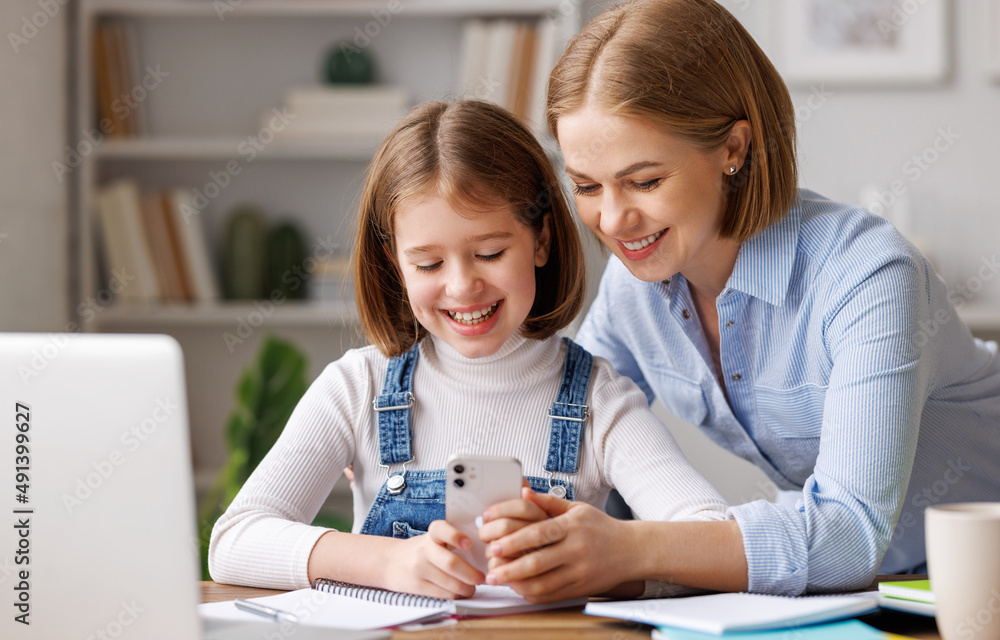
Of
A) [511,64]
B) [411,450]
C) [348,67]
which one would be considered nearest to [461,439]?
[411,450]

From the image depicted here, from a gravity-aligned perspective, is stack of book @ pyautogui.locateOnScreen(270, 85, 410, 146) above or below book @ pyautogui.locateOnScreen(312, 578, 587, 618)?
above

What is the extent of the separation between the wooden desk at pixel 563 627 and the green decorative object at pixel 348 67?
2119 mm

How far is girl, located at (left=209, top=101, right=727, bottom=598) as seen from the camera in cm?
105

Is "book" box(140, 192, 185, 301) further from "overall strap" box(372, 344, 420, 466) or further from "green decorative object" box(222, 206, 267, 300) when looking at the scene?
"overall strap" box(372, 344, 420, 466)

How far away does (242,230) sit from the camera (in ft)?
8.70

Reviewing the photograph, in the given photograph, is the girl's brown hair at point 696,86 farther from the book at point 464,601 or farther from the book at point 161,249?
the book at point 161,249

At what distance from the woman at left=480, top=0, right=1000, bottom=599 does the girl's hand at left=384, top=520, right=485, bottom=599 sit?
0.04m

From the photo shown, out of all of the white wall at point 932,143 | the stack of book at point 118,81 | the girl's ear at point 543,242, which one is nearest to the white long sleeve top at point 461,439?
the girl's ear at point 543,242

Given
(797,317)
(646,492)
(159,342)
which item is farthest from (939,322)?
(159,342)

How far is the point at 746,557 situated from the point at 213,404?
7.39 feet

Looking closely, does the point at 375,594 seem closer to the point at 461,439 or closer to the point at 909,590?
the point at 461,439

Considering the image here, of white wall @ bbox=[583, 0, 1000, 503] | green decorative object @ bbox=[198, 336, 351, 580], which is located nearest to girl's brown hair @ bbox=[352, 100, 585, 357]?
green decorative object @ bbox=[198, 336, 351, 580]

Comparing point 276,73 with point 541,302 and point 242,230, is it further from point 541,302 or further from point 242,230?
point 541,302

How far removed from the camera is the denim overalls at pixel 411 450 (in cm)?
107
